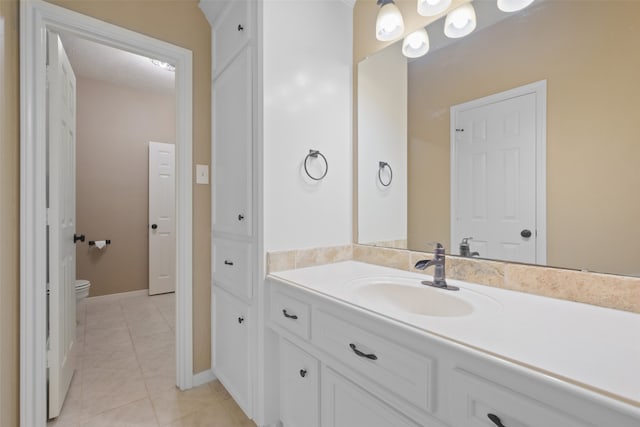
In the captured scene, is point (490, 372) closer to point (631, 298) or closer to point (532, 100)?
point (631, 298)

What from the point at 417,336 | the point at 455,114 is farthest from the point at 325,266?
the point at 455,114

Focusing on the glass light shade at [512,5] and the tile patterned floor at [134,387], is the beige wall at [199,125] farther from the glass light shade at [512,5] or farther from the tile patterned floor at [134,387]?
the glass light shade at [512,5]

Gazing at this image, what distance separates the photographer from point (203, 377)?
6.15ft

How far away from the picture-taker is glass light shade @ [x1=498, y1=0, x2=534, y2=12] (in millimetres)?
1067

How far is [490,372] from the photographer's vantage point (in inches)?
24.1

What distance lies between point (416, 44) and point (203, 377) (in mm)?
2231

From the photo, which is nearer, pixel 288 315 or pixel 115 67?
pixel 288 315

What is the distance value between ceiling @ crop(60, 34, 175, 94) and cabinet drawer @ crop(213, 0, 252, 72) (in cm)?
133

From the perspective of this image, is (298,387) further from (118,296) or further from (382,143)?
(118,296)

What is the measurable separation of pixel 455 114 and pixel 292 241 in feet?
3.10

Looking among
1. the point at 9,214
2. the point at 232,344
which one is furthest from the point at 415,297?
the point at 9,214

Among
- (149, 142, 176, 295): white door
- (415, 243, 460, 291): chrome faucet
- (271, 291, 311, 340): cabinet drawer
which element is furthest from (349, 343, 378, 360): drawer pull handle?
(149, 142, 176, 295): white door

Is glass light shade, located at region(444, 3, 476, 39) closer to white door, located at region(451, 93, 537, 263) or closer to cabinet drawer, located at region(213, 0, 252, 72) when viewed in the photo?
white door, located at region(451, 93, 537, 263)

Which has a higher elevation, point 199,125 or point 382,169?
point 199,125
